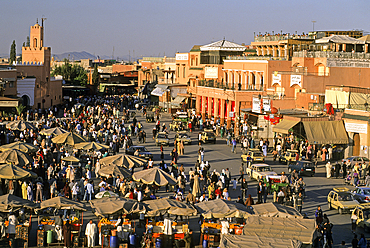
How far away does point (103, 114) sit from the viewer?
2124 inches

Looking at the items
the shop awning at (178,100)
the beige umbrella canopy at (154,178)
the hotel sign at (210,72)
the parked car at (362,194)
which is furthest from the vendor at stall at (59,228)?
the shop awning at (178,100)

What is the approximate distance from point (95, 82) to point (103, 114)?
47.1 metres

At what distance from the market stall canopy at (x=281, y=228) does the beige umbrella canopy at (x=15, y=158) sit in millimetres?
12425

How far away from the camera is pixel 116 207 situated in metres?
18.2

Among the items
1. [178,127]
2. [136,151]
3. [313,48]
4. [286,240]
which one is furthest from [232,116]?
[286,240]

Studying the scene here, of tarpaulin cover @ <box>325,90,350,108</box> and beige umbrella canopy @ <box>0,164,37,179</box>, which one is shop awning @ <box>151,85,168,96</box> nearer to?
tarpaulin cover @ <box>325,90,350,108</box>

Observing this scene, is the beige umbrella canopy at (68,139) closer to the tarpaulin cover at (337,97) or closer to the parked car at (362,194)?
the parked car at (362,194)

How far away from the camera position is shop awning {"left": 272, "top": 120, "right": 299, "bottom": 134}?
121ft

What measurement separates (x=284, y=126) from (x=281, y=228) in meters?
21.5

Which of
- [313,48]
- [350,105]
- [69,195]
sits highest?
[313,48]

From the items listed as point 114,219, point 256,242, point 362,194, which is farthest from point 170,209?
point 362,194

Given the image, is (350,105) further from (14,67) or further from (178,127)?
(14,67)

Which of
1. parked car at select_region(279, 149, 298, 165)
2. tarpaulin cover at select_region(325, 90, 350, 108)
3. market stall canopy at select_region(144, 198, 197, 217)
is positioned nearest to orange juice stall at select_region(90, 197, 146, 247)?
market stall canopy at select_region(144, 198, 197, 217)

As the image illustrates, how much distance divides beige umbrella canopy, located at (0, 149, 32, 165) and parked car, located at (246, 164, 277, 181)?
10841 millimetres
